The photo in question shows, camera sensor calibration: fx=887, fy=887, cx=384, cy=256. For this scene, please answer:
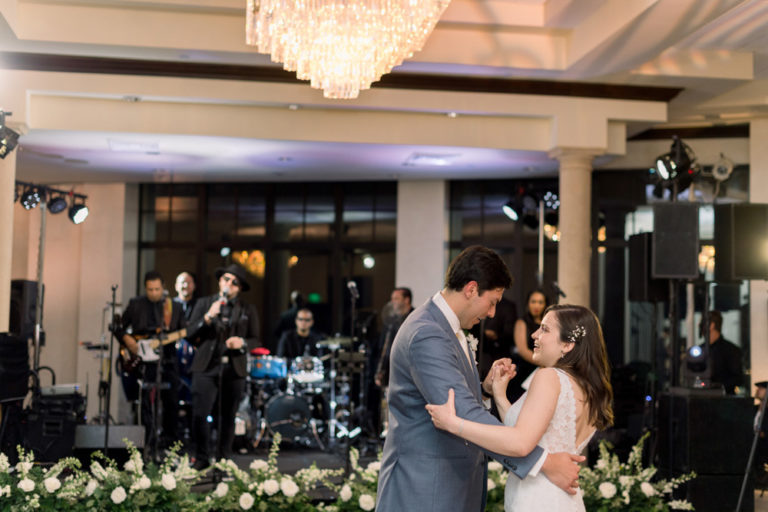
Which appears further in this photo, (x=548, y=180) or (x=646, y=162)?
(x=548, y=180)

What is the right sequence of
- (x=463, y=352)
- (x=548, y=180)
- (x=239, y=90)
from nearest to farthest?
(x=463, y=352)
(x=239, y=90)
(x=548, y=180)

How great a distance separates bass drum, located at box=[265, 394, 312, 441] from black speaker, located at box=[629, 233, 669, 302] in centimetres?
380

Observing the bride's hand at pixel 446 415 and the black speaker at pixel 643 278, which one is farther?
the black speaker at pixel 643 278

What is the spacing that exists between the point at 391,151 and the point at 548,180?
3.08 m

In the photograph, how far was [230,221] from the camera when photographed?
12.4m

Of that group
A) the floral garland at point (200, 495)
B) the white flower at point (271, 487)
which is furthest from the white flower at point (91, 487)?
the white flower at point (271, 487)

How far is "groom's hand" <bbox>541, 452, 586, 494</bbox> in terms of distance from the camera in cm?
276

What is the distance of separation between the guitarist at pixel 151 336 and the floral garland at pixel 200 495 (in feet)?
11.6

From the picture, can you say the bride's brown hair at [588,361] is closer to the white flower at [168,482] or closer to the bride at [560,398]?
the bride at [560,398]

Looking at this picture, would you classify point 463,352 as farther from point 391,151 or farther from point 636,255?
point 391,151

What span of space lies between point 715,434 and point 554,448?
392 centimetres

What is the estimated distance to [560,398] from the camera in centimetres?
281

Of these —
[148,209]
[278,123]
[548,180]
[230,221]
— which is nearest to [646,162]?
[548,180]

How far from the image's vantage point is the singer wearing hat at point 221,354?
23.7ft
